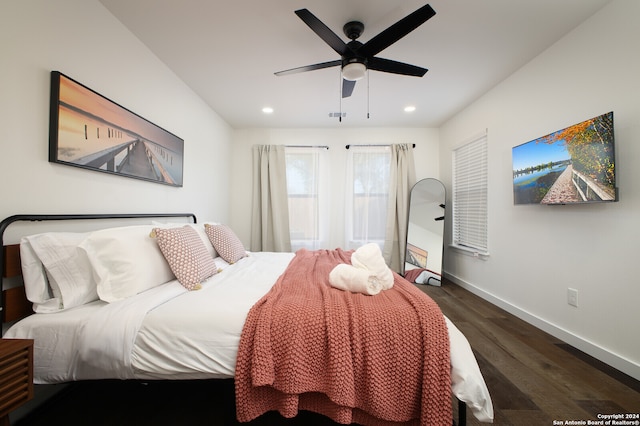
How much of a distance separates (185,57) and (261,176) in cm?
190

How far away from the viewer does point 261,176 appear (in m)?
3.85

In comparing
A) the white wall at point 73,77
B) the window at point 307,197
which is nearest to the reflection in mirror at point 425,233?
the window at point 307,197

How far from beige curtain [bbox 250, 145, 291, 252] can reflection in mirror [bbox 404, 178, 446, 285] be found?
197 cm

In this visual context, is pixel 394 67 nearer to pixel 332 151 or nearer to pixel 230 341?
pixel 230 341

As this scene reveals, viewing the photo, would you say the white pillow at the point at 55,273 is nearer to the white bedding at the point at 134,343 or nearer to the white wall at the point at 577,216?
the white bedding at the point at 134,343

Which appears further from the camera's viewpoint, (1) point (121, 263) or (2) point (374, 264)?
(2) point (374, 264)

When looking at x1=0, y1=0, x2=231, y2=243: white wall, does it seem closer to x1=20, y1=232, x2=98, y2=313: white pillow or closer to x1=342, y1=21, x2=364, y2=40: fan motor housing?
x1=20, y1=232, x2=98, y2=313: white pillow

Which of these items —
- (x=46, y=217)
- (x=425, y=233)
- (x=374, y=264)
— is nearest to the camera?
(x=46, y=217)

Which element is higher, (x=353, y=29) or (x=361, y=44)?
(x=353, y=29)

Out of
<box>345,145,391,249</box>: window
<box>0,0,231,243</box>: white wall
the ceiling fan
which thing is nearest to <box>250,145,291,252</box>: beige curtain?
<box>345,145,391,249</box>: window

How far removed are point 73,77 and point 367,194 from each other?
345 centimetres

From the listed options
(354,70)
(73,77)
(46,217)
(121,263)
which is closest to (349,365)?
(121,263)

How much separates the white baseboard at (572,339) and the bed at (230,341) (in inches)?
57.8

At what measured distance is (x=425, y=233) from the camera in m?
3.62
